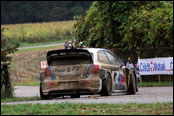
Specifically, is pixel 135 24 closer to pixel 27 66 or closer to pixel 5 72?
pixel 5 72

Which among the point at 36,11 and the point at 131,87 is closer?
the point at 131,87

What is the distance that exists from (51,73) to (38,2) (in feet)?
306

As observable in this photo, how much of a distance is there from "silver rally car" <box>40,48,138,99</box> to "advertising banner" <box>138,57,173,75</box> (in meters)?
12.5

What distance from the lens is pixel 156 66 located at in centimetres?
2989

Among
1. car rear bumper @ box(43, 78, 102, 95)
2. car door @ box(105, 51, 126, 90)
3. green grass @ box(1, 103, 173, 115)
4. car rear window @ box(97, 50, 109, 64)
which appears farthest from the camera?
car door @ box(105, 51, 126, 90)

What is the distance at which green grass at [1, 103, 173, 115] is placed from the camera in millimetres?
10906

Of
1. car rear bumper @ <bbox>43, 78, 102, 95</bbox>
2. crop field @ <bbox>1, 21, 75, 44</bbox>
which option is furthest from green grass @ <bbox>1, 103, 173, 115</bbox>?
crop field @ <bbox>1, 21, 75, 44</bbox>

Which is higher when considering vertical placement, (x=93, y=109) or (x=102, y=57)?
(x=102, y=57)

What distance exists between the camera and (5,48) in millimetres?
19047

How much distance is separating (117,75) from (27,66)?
30333 mm

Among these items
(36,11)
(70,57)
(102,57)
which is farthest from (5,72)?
(36,11)

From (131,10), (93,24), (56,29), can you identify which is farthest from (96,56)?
(56,29)

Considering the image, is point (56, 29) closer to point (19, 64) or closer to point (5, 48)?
point (19, 64)

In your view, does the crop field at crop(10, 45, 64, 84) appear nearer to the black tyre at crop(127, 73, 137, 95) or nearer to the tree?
the tree
